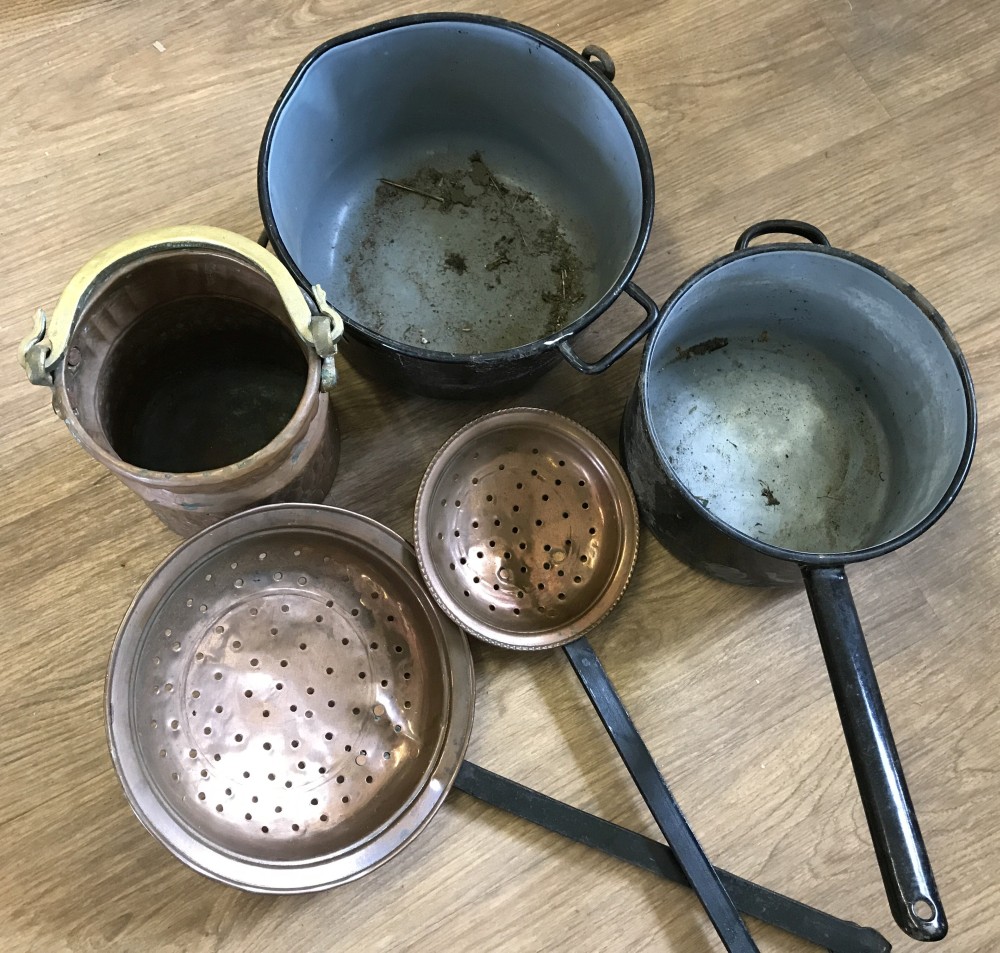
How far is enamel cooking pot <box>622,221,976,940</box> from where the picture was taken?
2.14 feet

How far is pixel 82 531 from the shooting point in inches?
32.1

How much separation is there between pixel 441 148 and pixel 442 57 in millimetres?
119

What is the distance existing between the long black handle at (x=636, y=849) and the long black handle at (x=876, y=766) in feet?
0.68

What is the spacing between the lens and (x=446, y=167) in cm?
93

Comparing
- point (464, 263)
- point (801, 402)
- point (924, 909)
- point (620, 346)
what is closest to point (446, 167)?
point (464, 263)

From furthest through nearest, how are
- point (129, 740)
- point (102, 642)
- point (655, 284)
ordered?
point (655, 284)
point (102, 642)
point (129, 740)

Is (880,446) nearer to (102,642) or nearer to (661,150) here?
(661,150)

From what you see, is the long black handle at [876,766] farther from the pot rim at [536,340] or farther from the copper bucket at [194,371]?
the copper bucket at [194,371]

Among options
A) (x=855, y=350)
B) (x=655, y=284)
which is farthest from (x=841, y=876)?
(x=655, y=284)

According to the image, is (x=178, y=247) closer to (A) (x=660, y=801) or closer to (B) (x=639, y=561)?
(B) (x=639, y=561)

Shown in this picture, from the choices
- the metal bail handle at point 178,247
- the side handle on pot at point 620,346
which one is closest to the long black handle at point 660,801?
the side handle on pot at point 620,346

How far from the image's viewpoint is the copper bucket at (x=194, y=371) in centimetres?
60

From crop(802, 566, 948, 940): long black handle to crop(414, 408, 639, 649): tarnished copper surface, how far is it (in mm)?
194

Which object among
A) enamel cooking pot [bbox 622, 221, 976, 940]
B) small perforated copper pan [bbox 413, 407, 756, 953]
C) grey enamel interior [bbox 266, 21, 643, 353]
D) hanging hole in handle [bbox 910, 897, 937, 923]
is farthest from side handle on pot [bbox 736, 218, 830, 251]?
hanging hole in handle [bbox 910, 897, 937, 923]
